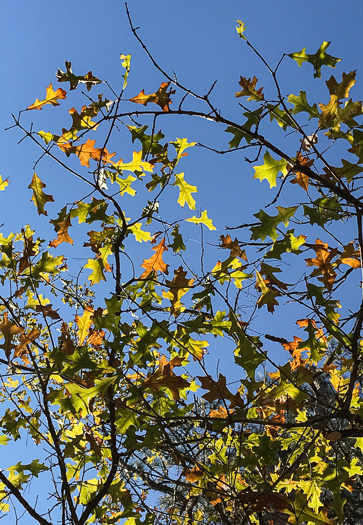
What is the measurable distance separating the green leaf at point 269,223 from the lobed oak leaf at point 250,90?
64 centimetres

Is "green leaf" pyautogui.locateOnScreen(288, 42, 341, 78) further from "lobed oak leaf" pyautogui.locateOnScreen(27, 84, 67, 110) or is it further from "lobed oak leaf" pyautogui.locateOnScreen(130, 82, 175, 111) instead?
"lobed oak leaf" pyautogui.locateOnScreen(27, 84, 67, 110)

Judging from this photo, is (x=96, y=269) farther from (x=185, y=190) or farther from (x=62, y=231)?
(x=185, y=190)

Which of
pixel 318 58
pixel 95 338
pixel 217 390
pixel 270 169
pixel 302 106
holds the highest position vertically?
pixel 318 58

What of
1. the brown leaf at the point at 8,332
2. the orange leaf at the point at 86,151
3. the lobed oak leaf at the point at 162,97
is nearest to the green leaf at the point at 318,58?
the lobed oak leaf at the point at 162,97

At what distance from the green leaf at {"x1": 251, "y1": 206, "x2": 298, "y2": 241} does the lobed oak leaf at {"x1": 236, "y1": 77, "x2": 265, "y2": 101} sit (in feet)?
2.11

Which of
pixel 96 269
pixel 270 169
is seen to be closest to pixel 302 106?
pixel 270 169

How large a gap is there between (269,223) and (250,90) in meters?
0.73

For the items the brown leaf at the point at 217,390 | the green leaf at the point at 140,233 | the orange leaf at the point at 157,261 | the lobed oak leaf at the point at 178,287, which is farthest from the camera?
the green leaf at the point at 140,233

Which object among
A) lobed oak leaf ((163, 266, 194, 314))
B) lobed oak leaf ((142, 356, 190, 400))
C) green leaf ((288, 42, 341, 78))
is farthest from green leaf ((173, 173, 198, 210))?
lobed oak leaf ((142, 356, 190, 400))

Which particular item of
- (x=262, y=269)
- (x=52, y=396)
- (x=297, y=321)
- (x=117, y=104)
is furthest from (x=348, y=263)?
(x=52, y=396)

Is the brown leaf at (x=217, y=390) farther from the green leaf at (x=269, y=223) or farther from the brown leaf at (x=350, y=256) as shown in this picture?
the brown leaf at (x=350, y=256)

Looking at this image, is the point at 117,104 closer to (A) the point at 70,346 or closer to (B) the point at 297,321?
(A) the point at 70,346

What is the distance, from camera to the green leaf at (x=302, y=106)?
2170 millimetres

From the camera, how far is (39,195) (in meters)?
2.56
